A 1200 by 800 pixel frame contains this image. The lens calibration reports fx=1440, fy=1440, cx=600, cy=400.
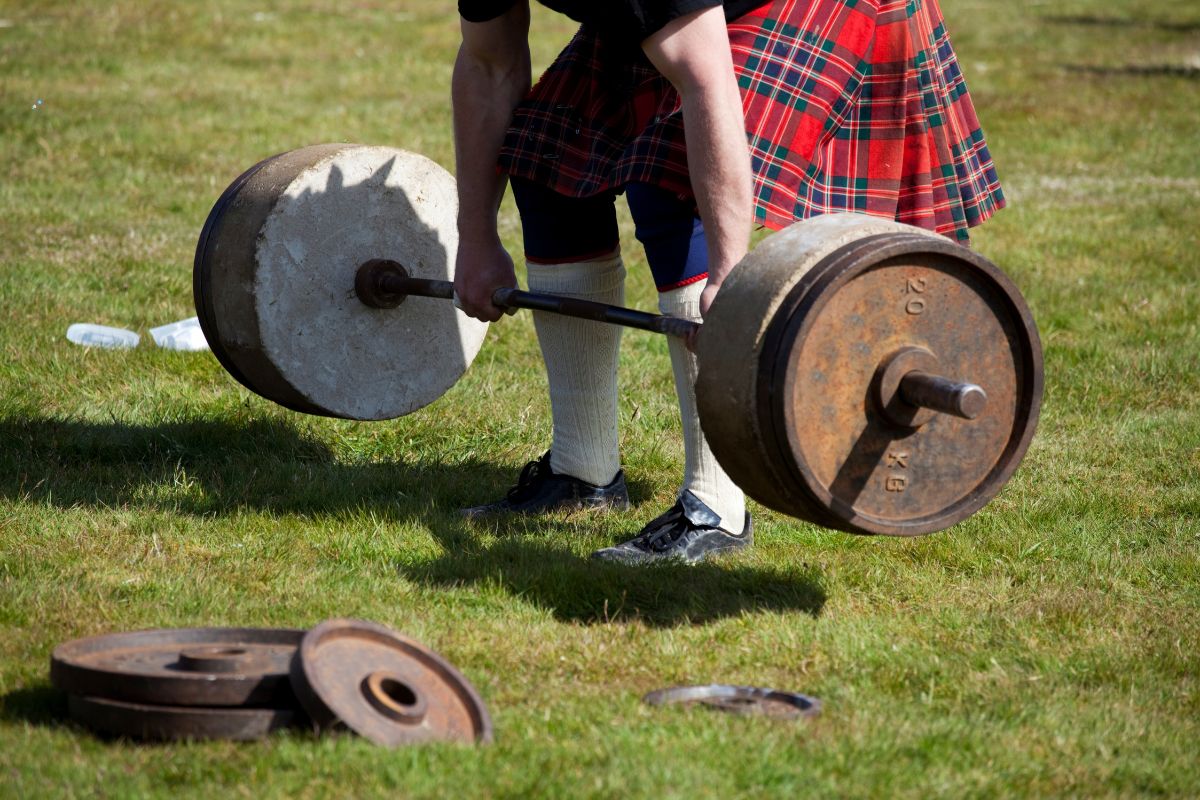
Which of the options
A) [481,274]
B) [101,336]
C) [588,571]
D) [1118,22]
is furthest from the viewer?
[1118,22]

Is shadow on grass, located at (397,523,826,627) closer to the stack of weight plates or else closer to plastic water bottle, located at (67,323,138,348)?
the stack of weight plates

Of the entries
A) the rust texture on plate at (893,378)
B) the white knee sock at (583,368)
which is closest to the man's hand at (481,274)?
the white knee sock at (583,368)

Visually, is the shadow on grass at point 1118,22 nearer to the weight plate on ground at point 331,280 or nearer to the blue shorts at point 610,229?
the weight plate on ground at point 331,280

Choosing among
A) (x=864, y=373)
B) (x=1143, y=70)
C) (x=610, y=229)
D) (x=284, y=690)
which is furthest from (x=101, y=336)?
(x=1143, y=70)

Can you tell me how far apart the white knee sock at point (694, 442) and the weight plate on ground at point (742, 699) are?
0.77 metres

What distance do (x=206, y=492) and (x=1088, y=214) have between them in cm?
505

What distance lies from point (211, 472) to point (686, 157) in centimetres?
161

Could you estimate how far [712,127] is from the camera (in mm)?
2791

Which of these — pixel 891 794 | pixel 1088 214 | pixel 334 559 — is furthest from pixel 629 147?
pixel 1088 214

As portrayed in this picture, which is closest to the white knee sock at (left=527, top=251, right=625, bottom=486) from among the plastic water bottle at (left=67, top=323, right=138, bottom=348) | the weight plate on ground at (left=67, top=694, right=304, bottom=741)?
the weight plate on ground at (left=67, top=694, right=304, bottom=741)

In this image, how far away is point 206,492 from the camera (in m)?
3.64

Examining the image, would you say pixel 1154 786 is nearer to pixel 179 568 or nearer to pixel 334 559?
pixel 334 559

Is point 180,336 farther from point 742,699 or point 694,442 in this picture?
point 742,699

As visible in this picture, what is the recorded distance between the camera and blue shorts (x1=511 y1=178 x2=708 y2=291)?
314cm
